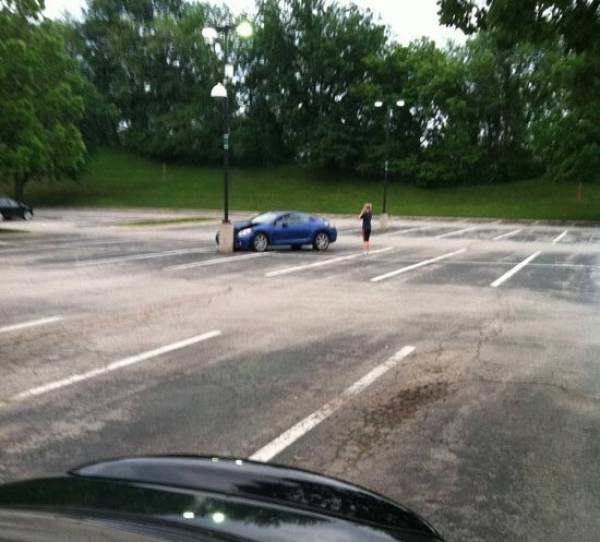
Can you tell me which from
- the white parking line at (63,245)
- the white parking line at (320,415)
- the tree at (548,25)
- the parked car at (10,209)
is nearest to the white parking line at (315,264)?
the tree at (548,25)

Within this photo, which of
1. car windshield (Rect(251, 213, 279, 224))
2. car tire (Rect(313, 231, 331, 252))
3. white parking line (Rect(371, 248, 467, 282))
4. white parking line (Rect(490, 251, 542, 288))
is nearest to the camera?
white parking line (Rect(490, 251, 542, 288))

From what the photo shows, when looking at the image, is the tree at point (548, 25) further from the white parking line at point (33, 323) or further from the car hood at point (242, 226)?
the car hood at point (242, 226)

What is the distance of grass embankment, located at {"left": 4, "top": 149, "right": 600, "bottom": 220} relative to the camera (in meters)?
53.1

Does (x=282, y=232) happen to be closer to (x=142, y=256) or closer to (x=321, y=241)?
(x=321, y=241)

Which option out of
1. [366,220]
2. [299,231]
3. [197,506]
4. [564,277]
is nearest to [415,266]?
[564,277]

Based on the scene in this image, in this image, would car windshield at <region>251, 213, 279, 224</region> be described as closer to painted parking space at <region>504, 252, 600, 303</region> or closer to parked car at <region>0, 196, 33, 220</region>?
painted parking space at <region>504, 252, 600, 303</region>

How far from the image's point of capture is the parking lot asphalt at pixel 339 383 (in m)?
4.39

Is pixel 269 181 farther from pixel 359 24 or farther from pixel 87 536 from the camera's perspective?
pixel 87 536

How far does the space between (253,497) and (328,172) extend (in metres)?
73.0

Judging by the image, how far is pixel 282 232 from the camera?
2214cm

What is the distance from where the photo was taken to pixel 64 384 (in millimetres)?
6414

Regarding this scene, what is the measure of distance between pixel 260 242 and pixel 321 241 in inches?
93.2

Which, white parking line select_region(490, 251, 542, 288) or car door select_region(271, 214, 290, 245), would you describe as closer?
white parking line select_region(490, 251, 542, 288)

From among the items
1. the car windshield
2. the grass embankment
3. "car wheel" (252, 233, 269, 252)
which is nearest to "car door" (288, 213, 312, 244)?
the car windshield
